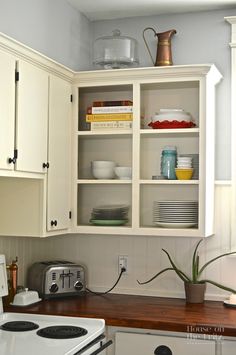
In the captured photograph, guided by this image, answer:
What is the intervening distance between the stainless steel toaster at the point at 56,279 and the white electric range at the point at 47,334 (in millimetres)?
357

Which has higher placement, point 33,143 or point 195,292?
point 33,143

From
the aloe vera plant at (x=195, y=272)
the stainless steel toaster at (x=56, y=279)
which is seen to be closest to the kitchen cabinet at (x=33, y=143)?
the stainless steel toaster at (x=56, y=279)

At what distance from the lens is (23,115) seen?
286 cm

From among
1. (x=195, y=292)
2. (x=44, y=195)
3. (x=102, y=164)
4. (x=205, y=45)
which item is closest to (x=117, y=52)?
(x=205, y=45)

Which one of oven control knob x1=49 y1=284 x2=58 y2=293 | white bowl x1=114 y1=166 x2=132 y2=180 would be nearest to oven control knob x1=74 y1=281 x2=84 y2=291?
oven control knob x1=49 y1=284 x2=58 y2=293

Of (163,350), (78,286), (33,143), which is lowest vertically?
(163,350)

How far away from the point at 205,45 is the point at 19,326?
206 centimetres

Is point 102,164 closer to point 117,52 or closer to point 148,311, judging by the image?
point 117,52

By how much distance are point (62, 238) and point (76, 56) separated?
1211mm

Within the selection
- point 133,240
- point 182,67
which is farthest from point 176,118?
point 133,240

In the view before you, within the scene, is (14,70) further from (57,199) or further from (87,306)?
(87,306)

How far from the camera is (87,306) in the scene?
321 cm

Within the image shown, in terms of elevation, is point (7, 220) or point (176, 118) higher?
point (176, 118)

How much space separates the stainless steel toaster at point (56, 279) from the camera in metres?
3.34
